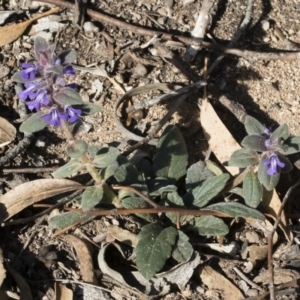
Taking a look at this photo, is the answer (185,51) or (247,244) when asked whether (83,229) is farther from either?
(185,51)

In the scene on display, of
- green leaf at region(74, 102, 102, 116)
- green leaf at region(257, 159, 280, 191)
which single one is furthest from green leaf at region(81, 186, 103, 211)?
green leaf at region(257, 159, 280, 191)

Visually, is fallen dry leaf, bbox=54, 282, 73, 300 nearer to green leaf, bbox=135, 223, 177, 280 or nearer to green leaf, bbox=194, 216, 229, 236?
green leaf, bbox=135, 223, 177, 280

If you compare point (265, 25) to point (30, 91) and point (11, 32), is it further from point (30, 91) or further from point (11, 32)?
point (30, 91)

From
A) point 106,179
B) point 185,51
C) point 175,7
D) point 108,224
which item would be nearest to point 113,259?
point 108,224

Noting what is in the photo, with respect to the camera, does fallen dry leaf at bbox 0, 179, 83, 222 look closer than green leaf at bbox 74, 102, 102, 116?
No

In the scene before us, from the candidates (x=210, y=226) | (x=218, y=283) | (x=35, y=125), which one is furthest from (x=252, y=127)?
(x=35, y=125)

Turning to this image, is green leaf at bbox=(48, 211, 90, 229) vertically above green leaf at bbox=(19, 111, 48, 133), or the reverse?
green leaf at bbox=(19, 111, 48, 133)

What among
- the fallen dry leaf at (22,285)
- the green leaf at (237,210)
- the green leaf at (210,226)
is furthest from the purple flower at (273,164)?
the fallen dry leaf at (22,285)
